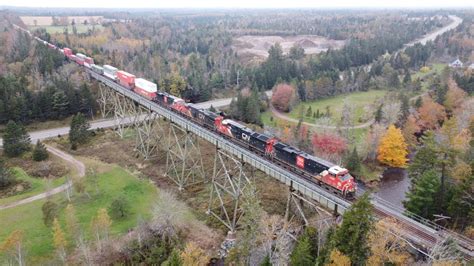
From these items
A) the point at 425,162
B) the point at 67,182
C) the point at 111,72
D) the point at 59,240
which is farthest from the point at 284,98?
the point at 59,240

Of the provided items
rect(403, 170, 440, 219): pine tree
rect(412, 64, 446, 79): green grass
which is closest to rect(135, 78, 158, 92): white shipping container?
Result: rect(403, 170, 440, 219): pine tree

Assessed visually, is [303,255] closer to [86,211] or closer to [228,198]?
[228,198]

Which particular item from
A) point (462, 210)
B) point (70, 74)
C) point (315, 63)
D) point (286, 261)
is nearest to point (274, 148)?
point (286, 261)

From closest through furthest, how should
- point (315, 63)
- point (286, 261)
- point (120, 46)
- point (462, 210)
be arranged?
point (286, 261)
point (462, 210)
point (315, 63)
point (120, 46)

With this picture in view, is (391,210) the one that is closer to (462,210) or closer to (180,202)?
(462,210)

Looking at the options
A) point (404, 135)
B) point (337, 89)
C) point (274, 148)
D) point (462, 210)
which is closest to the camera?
point (462, 210)

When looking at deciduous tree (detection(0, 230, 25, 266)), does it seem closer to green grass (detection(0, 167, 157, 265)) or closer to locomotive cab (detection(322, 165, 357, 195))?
green grass (detection(0, 167, 157, 265))
